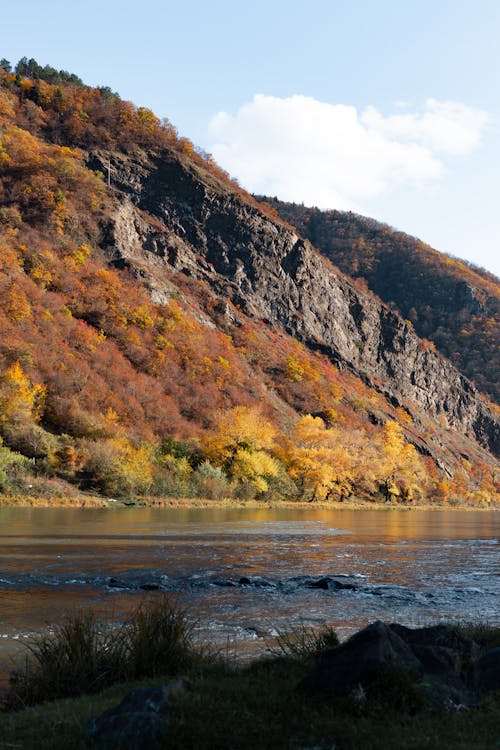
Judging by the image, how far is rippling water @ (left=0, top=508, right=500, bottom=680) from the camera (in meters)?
16.5

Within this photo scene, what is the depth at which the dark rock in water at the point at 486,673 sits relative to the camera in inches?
376

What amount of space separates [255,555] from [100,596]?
42.2 ft

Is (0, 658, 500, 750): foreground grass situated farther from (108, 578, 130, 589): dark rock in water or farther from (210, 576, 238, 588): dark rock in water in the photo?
(210, 576, 238, 588): dark rock in water

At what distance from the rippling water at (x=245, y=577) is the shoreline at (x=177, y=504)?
19.0m

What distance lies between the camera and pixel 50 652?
31.5 feet

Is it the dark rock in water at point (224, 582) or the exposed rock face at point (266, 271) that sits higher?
the exposed rock face at point (266, 271)

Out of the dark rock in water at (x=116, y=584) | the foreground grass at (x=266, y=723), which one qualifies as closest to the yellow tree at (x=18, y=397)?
the dark rock in water at (x=116, y=584)

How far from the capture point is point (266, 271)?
546ft

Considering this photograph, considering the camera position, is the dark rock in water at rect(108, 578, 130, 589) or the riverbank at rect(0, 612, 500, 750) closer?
the riverbank at rect(0, 612, 500, 750)

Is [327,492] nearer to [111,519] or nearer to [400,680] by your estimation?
[111,519]

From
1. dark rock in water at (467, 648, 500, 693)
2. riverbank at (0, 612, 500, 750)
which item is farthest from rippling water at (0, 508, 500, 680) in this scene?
riverbank at (0, 612, 500, 750)

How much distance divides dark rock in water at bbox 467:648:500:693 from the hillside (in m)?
56.4

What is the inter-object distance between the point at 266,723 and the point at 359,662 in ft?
5.20

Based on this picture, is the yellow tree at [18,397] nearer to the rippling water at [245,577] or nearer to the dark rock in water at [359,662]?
the rippling water at [245,577]
